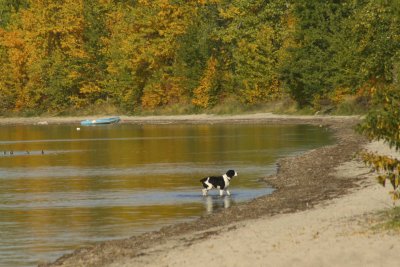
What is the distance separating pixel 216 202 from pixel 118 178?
14520 mm

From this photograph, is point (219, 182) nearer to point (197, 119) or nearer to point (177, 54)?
point (197, 119)

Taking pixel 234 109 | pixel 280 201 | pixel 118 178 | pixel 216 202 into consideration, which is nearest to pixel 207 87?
pixel 234 109

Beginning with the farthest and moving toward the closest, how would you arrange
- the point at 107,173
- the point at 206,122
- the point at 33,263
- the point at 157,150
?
the point at 206,122 → the point at 157,150 → the point at 107,173 → the point at 33,263

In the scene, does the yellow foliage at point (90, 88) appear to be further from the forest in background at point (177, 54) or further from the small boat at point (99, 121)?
the small boat at point (99, 121)

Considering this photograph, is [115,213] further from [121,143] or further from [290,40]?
[290,40]

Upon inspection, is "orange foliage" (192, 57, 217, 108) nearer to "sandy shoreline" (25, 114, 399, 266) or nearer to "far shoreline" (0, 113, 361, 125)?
"far shoreline" (0, 113, 361, 125)

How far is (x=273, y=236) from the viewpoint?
24812mm

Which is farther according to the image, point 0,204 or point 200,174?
point 200,174

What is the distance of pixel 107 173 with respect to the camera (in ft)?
183

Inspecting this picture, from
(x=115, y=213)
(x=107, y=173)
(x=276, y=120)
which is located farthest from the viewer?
(x=276, y=120)

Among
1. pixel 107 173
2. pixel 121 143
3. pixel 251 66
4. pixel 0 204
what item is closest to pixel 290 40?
pixel 251 66

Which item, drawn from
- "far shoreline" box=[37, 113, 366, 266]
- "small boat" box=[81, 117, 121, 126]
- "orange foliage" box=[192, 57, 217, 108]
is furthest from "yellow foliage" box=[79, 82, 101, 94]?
"far shoreline" box=[37, 113, 366, 266]

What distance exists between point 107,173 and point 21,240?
82.8ft

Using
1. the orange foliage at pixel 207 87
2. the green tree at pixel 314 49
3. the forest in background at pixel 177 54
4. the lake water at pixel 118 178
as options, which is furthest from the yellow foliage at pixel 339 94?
the orange foliage at pixel 207 87
